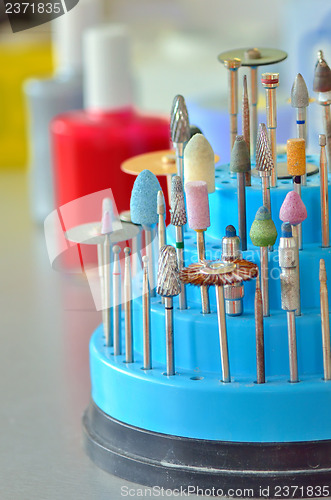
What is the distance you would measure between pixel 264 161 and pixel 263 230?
0.05m

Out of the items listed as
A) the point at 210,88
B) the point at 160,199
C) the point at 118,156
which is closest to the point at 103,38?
the point at 118,156

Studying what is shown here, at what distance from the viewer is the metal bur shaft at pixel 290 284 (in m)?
0.70

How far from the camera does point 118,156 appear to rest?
126cm

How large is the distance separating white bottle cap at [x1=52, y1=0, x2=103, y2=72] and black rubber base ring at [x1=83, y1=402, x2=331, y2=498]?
896mm

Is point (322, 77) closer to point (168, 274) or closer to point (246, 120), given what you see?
point (246, 120)

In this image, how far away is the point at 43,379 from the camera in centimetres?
94

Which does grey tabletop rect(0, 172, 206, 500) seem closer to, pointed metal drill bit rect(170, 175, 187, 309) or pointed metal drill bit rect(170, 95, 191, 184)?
pointed metal drill bit rect(170, 175, 187, 309)

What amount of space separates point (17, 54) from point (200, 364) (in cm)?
122

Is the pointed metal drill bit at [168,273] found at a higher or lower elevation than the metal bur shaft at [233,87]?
lower

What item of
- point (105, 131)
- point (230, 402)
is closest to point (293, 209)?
point (230, 402)

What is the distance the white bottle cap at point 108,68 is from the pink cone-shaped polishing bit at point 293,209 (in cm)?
59

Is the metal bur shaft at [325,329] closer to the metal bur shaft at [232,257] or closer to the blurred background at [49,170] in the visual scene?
the metal bur shaft at [232,257]

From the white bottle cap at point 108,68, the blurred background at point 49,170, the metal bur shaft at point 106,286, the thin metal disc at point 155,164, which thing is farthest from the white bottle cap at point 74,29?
the metal bur shaft at point 106,286

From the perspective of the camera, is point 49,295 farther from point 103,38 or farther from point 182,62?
point 182,62
